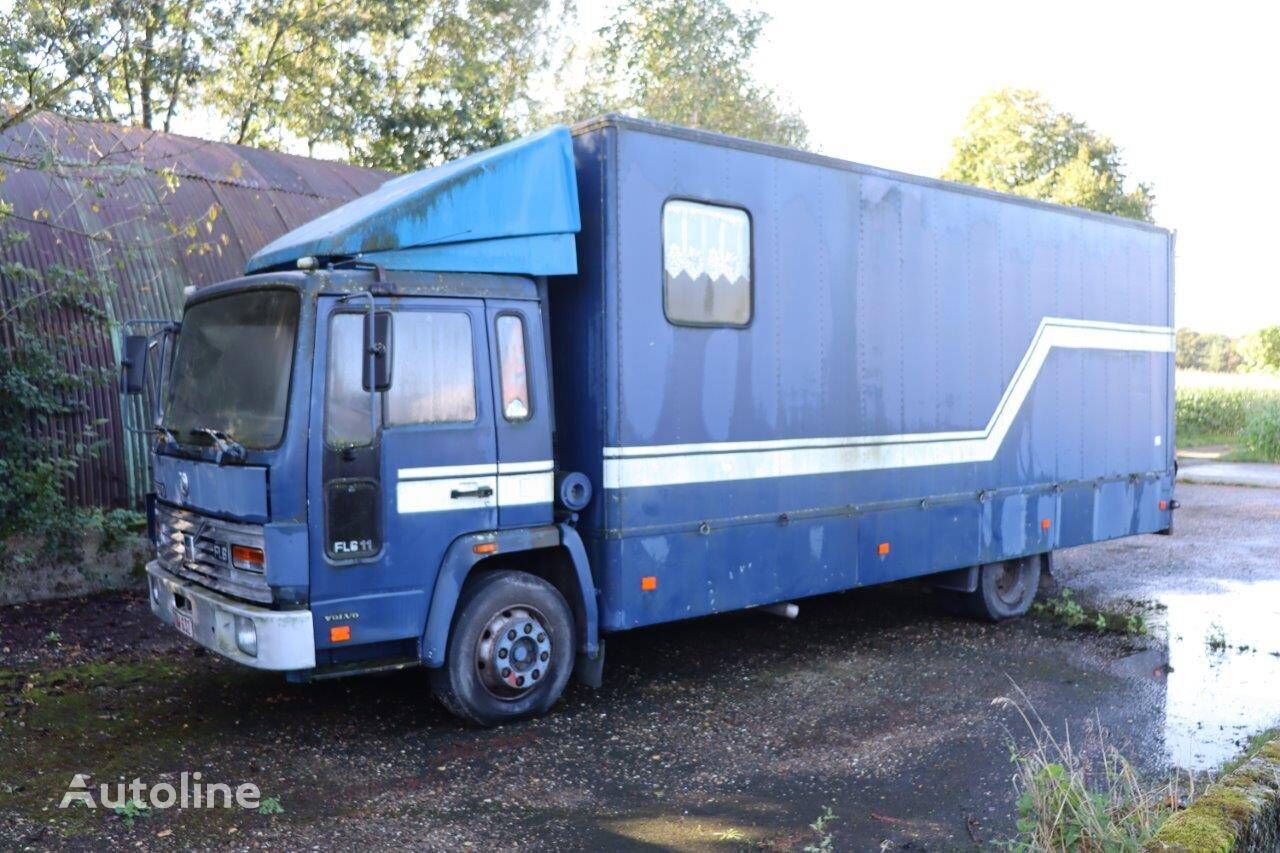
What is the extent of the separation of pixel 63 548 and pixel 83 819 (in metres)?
5.04

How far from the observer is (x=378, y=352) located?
5.38 meters

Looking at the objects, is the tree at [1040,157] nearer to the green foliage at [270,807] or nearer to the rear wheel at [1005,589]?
the rear wheel at [1005,589]

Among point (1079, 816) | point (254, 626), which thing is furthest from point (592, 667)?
point (1079, 816)

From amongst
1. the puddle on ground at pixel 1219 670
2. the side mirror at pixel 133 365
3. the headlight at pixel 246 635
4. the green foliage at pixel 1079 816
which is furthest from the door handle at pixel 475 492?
the puddle on ground at pixel 1219 670

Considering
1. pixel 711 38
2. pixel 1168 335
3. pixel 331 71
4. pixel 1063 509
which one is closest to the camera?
pixel 1063 509

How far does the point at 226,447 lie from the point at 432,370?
3.66 feet

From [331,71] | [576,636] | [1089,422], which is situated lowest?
[576,636]

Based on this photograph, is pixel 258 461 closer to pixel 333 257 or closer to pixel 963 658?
pixel 333 257

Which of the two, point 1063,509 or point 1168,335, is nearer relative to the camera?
point 1063,509

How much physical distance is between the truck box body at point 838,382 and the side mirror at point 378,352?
1.34 metres

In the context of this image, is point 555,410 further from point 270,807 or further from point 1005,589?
point 1005,589

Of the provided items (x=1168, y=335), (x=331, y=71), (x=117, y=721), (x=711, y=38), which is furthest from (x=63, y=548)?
(x=711, y=38)

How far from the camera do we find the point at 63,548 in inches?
368

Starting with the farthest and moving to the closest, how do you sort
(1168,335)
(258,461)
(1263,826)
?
(1168,335) → (258,461) → (1263,826)
